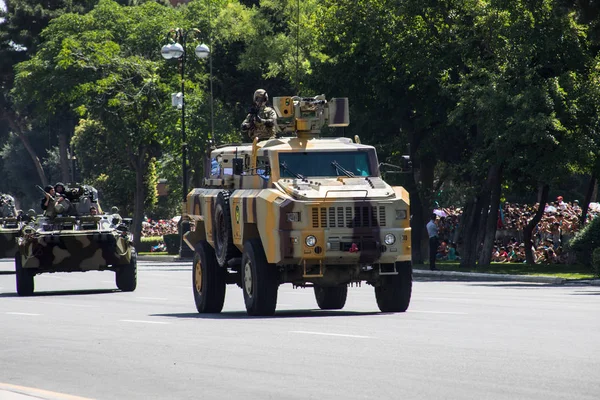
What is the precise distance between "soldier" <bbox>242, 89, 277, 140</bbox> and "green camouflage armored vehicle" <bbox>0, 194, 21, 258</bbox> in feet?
66.7

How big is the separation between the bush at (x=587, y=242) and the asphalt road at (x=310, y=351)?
568 inches

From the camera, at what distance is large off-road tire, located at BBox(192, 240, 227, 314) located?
2148cm

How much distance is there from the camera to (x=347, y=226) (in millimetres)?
19500

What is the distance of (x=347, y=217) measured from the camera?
19531 mm

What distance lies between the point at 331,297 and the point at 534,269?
20.4 meters

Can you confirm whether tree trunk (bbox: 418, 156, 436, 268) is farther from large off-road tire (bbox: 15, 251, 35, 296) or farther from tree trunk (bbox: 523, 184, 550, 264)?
large off-road tire (bbox: 15, 251, 35, 296)

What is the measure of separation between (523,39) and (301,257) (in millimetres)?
22532

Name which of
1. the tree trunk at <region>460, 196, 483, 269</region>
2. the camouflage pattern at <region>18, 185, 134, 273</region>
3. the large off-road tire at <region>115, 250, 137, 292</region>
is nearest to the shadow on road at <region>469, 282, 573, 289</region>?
the large off-road tire at <region>115, 250, 137, 292</region>

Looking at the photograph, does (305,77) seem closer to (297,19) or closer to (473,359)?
(297,19)

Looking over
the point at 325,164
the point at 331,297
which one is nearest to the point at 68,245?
the point at 331,297

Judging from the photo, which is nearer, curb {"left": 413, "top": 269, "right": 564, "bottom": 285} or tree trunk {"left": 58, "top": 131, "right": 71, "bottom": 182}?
curb {"left": 413, "top": 269, "right": 564, "bottom": 285}

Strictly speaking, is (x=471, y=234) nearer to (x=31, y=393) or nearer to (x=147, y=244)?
(x=147, y=244)

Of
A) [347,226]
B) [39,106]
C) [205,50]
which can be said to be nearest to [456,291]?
[347,226]

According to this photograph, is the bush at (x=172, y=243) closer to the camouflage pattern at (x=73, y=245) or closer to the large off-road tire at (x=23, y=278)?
the camouflage pattern at (x=73, y=245)
